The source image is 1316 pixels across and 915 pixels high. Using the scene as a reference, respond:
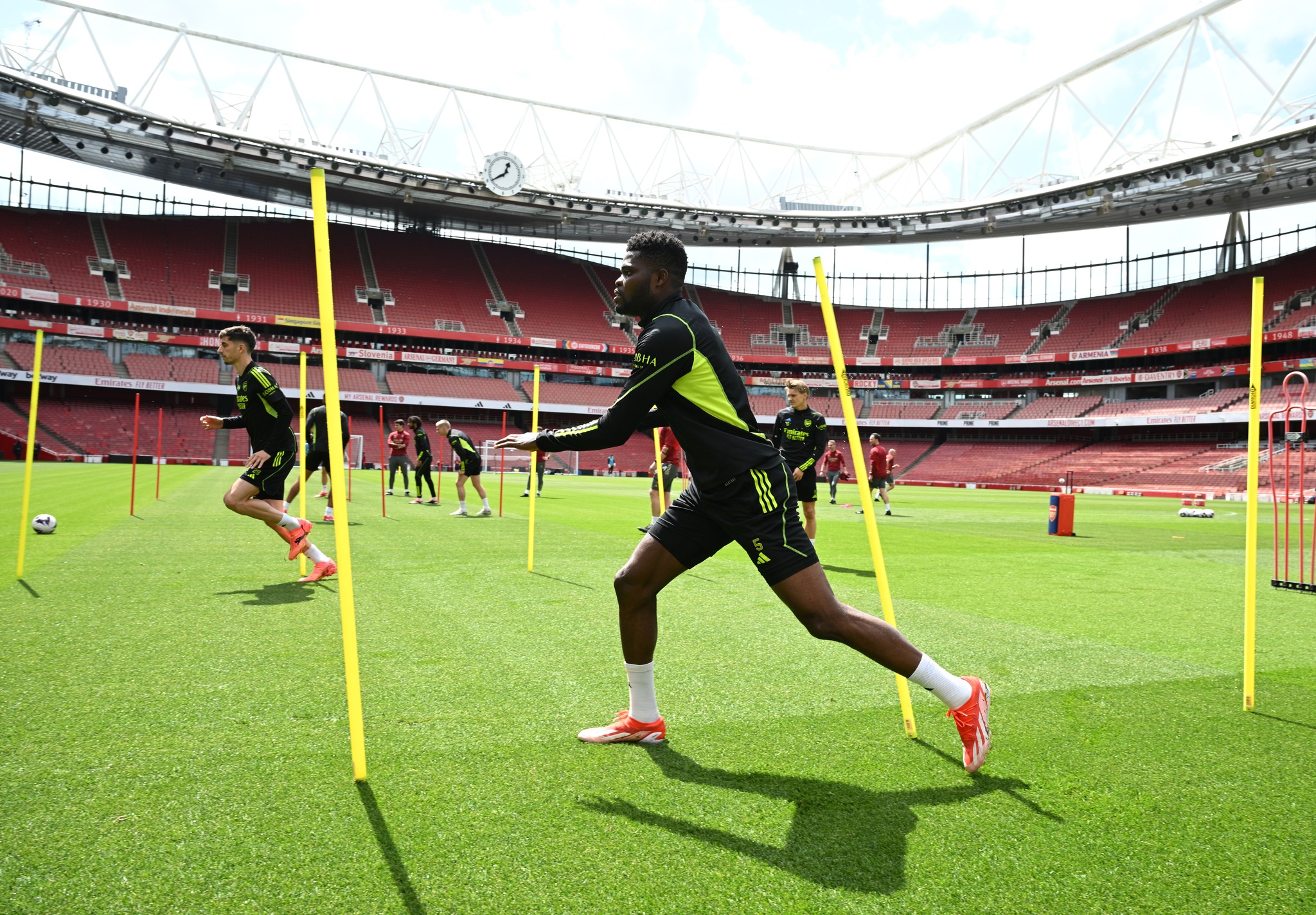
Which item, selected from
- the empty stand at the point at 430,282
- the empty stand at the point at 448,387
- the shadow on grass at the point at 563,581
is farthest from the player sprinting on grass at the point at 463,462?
the empty stand at the point at 430,282

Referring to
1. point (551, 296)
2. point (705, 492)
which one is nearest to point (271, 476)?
point (705, 492)

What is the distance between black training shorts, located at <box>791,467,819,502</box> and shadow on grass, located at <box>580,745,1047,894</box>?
786 centimetres

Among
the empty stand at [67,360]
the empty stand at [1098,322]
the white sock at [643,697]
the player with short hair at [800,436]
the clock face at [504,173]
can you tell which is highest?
the clock face at [504,173]

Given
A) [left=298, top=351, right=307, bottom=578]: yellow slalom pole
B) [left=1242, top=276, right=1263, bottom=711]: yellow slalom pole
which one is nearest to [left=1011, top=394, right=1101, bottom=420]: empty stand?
[left=298, top=351, right=307, bottom=578]: yellow slalom pole

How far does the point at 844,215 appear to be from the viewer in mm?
49500

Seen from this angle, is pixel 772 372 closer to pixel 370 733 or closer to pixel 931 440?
pixel 931 440

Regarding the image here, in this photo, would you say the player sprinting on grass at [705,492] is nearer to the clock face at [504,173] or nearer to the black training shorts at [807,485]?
the black training shorts at [807,485]

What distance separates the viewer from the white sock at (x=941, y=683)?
334cm

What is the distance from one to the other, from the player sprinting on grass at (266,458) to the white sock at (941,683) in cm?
624

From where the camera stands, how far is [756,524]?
331cm

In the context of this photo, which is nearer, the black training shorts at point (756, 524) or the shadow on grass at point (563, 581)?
the black training shorts at point (756, 524)

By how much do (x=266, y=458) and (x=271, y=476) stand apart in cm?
23

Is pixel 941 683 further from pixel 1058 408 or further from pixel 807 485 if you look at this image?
pixel 1058 408

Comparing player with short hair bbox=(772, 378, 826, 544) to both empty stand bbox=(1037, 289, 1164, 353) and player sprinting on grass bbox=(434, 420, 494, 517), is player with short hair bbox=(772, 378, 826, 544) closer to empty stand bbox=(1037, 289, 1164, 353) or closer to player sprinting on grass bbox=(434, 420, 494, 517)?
player sprinting on grass bbox=(434, 420, 494, 517)
